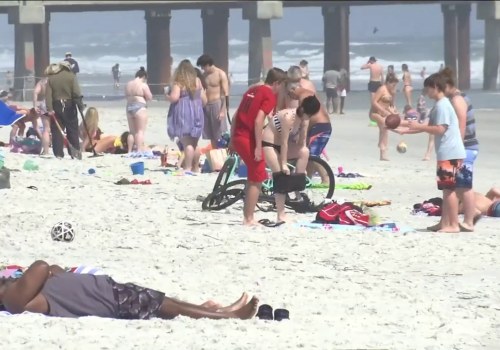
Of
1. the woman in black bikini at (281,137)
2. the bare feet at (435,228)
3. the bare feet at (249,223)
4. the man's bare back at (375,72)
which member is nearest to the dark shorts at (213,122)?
the woman in black bikini at (281,137)

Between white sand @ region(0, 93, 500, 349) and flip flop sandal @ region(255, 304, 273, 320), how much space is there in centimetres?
12

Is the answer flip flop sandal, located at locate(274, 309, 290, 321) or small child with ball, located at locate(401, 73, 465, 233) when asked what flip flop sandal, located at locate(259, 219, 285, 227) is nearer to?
small child with ball, located at locate(401, 73, 465, 233)

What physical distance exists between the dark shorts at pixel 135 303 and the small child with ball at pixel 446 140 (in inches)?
150

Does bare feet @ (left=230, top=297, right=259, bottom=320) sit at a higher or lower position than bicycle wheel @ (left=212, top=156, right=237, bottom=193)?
lower

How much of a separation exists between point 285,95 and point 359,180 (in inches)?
161

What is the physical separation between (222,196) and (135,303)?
16.3 feet

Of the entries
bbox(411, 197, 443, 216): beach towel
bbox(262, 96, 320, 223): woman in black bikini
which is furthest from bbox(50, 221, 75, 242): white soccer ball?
bbox(411, 197, 443, 216): beach towel

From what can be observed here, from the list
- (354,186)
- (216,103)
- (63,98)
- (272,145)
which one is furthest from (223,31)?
(272,145)

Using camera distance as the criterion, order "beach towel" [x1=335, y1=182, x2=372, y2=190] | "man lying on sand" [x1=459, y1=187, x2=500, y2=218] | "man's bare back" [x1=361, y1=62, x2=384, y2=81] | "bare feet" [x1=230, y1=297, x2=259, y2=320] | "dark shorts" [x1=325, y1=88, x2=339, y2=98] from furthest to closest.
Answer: "dark shorts" [x1=325, y1=88, x2=339, y2=98] → "man's bare back" [x1=361, y1=62, x2=384, y2=81] → "beach towel" [x1=335, y1=182, x2=372, y2=190] → "man lying on sand" [x1=459, y1=187, x2=500, y2=218] → "bare feet" [x1=230, y1=297, x2=259, y2=320]

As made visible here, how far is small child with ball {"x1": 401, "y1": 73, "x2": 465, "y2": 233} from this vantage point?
10070 mm

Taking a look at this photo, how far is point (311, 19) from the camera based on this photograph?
11481 centimetres

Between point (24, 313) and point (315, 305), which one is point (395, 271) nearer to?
point (315, 305)

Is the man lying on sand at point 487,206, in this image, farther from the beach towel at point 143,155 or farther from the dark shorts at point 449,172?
the beach towel at point 143,155

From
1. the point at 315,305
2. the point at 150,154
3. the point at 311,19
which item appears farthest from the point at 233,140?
the point at 311,19
